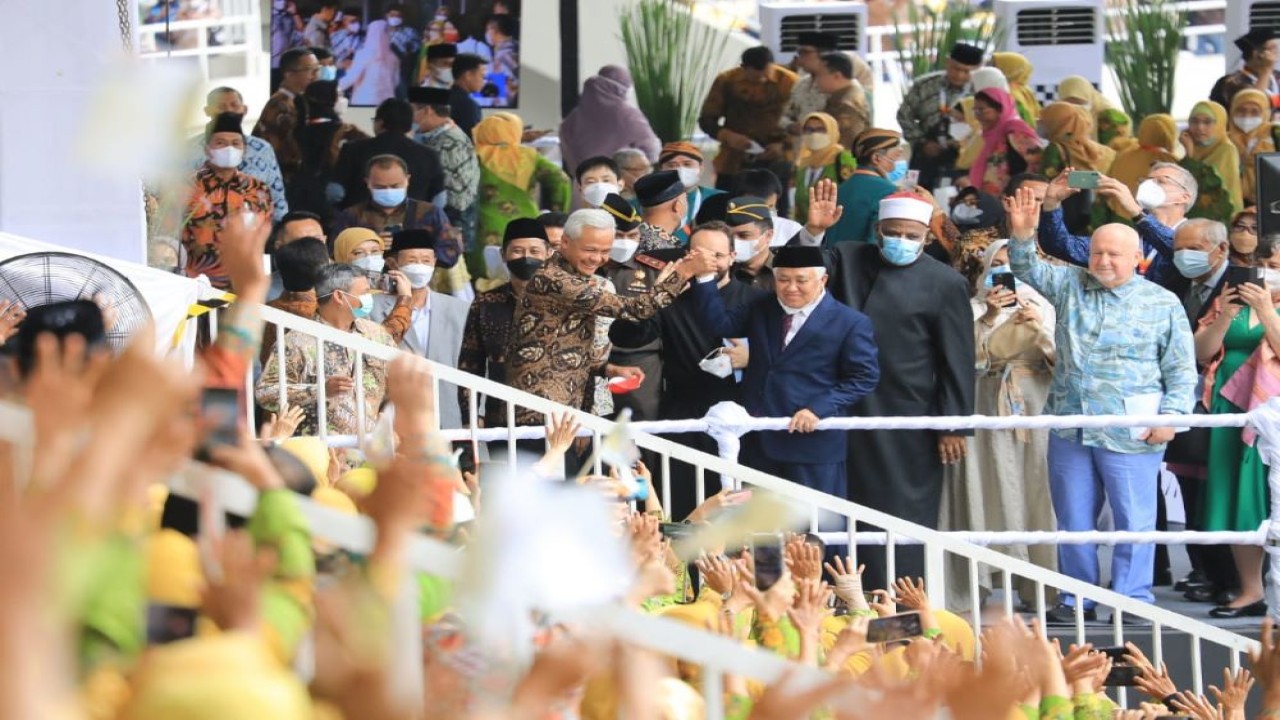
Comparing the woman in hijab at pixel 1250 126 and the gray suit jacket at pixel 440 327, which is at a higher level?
the woman in hijab at pixel 1250 126

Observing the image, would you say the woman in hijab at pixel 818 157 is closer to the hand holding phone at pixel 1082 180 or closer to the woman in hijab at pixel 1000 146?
the woman in hijab at pixel 1000 146

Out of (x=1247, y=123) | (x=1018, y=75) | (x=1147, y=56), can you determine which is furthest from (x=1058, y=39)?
(x=1247, y=123)

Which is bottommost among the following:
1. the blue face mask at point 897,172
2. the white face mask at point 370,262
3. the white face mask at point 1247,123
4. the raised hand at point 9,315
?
the raised hand at point 9,315

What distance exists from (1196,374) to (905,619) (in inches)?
118

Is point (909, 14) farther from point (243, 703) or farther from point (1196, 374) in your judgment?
point (243, 703)

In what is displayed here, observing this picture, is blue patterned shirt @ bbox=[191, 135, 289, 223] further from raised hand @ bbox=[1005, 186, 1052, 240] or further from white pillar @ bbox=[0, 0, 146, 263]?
raised hand @ bbox=[1005, 186, 1052, 240]

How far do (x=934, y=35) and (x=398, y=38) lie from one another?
3568mm

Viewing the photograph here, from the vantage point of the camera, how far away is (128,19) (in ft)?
21.5

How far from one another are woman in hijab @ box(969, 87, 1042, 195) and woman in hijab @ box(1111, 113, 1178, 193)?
0.44m

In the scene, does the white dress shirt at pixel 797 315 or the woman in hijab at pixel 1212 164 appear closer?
the white dress shirt at pixel 797 315

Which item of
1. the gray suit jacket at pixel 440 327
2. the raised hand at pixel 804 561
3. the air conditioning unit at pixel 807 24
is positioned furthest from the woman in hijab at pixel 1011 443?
the air conditioning unit at pixel 807 24

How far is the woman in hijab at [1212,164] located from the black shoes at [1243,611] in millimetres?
3266

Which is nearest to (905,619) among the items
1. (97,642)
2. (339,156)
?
(97,642)

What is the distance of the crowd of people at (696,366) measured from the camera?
2316 mm
